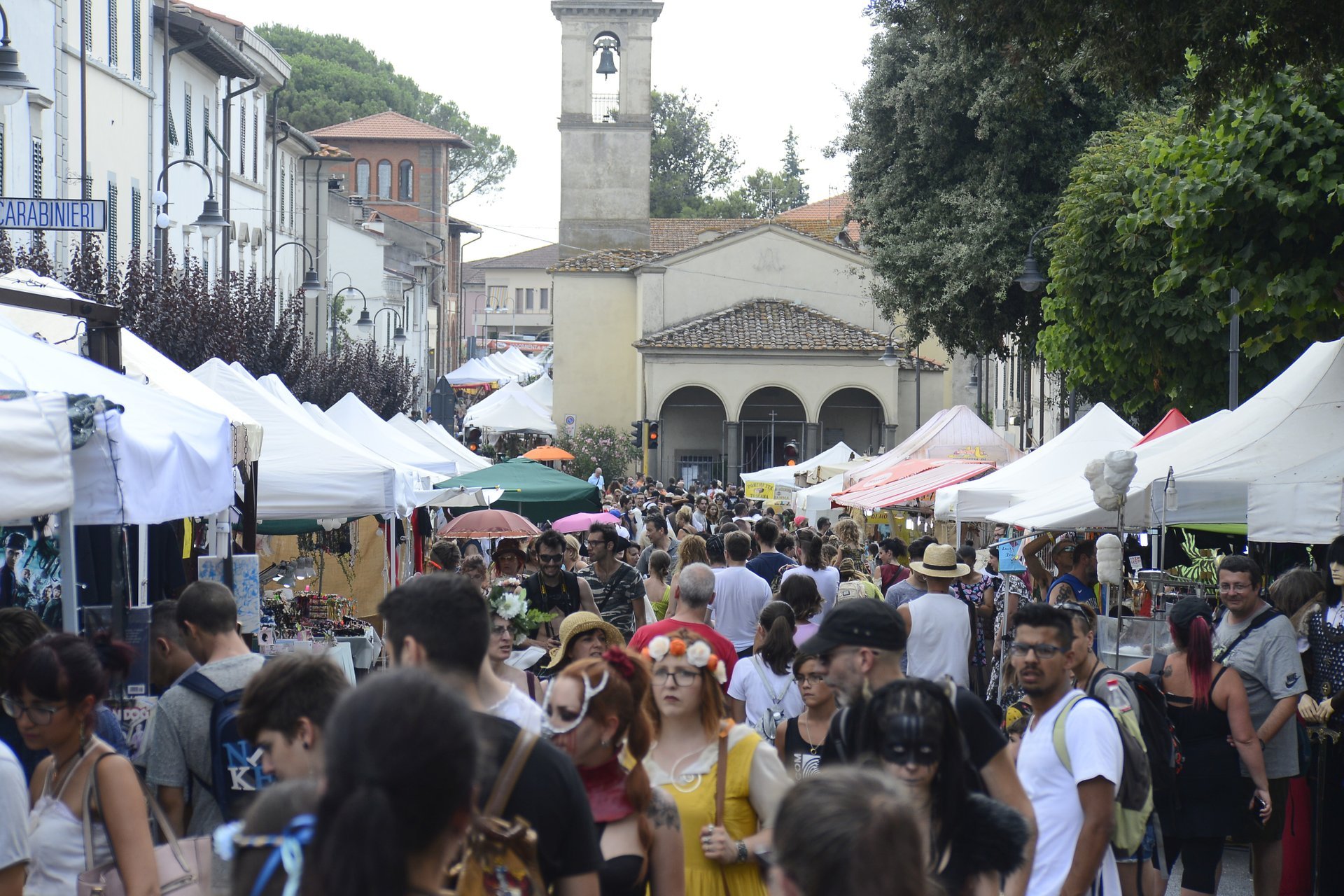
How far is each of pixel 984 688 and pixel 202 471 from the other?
788 cm

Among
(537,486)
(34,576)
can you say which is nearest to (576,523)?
(537,486)

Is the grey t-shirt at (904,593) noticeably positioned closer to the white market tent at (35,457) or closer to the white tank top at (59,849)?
the white market tent at (35,457)

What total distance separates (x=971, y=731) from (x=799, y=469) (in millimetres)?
26277

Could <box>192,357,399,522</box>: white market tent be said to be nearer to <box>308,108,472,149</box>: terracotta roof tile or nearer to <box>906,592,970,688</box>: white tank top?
<box>906,592,970,688</box>: white tank top

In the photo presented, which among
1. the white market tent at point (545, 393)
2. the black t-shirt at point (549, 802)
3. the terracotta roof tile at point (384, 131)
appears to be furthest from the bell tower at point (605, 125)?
the black t-shirt at point (549, 802)

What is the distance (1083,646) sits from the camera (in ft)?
19.1

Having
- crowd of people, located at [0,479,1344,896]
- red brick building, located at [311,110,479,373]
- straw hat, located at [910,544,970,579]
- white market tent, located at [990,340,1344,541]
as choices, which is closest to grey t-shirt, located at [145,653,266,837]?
crowd of people, located at [0,479,1344,896]

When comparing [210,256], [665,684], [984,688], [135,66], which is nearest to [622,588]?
[984,688]

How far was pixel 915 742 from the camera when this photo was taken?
147 inches

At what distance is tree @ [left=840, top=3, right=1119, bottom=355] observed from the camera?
25609mm

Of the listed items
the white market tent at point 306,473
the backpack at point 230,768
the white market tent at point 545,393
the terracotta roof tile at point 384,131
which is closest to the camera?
the backpack at point 230,768

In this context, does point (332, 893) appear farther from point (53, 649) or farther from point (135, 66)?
point (135, 66)

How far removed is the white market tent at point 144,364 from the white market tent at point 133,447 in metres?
0.65

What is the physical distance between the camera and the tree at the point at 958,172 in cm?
2561
